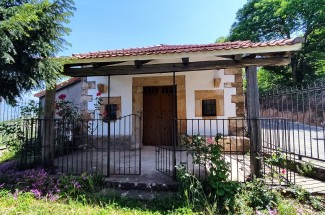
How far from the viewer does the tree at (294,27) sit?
1784 centimetres

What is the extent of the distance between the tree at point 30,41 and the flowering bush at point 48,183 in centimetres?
162

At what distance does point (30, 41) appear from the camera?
4.19 metres

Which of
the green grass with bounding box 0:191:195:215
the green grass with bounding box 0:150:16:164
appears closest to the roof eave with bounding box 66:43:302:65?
the green grass with bounding box 0:191:195:215

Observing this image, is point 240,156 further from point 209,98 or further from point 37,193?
point 37,193

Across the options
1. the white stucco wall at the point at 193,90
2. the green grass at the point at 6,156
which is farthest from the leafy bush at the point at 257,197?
the green grass at the point at 6,156

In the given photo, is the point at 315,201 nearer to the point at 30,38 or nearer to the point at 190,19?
the point at 30,38

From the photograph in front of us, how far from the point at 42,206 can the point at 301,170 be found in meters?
4.98

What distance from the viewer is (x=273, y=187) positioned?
12.4ft

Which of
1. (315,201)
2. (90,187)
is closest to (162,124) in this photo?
(90,187)

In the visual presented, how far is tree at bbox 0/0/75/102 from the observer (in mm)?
3727

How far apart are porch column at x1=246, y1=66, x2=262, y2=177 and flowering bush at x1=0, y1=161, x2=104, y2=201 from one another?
3020mm

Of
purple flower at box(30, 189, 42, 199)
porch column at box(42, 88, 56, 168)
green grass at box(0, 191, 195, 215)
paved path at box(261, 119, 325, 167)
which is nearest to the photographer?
green grass at box(0, 191, 195, 215)

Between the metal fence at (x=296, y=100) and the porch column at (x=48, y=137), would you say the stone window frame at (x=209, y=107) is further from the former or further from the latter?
the porch column at (x=48, y=137)

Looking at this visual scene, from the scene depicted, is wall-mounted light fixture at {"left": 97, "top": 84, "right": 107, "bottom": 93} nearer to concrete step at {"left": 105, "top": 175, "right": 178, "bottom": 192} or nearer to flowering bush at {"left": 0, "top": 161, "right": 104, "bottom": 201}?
flowering bush at {"left": 0, "top": 161, "right": 104, "bottom": 201}
